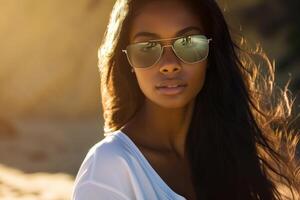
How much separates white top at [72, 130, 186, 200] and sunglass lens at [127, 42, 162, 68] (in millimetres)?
209

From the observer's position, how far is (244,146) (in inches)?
91.2

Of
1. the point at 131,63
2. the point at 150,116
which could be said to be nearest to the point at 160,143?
the point at 150,116

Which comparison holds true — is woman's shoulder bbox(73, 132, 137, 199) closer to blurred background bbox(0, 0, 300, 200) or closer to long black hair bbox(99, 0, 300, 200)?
long black hair bbox(99, 0, 300, 200)

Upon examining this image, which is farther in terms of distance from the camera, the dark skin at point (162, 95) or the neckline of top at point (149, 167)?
the dark skin at point (162, 95)

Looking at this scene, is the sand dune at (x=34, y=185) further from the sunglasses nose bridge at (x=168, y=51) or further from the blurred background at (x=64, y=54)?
the sunglasses nose bridge at (x=168, y=51)

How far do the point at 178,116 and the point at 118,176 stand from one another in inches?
16.8

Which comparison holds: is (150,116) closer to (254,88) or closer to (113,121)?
(113,121)

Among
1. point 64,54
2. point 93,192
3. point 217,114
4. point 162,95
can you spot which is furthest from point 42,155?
point 93,192

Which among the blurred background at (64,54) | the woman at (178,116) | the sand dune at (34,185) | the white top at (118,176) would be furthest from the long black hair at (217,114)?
the blurred background at (64,54)

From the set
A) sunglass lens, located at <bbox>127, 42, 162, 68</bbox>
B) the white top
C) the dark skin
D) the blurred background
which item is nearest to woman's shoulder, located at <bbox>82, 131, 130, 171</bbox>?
the white top

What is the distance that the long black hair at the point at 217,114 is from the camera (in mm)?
2199

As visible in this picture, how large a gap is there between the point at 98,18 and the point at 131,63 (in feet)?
32.7

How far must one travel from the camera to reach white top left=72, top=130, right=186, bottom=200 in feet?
6.07

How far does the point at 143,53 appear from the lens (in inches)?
80.4
